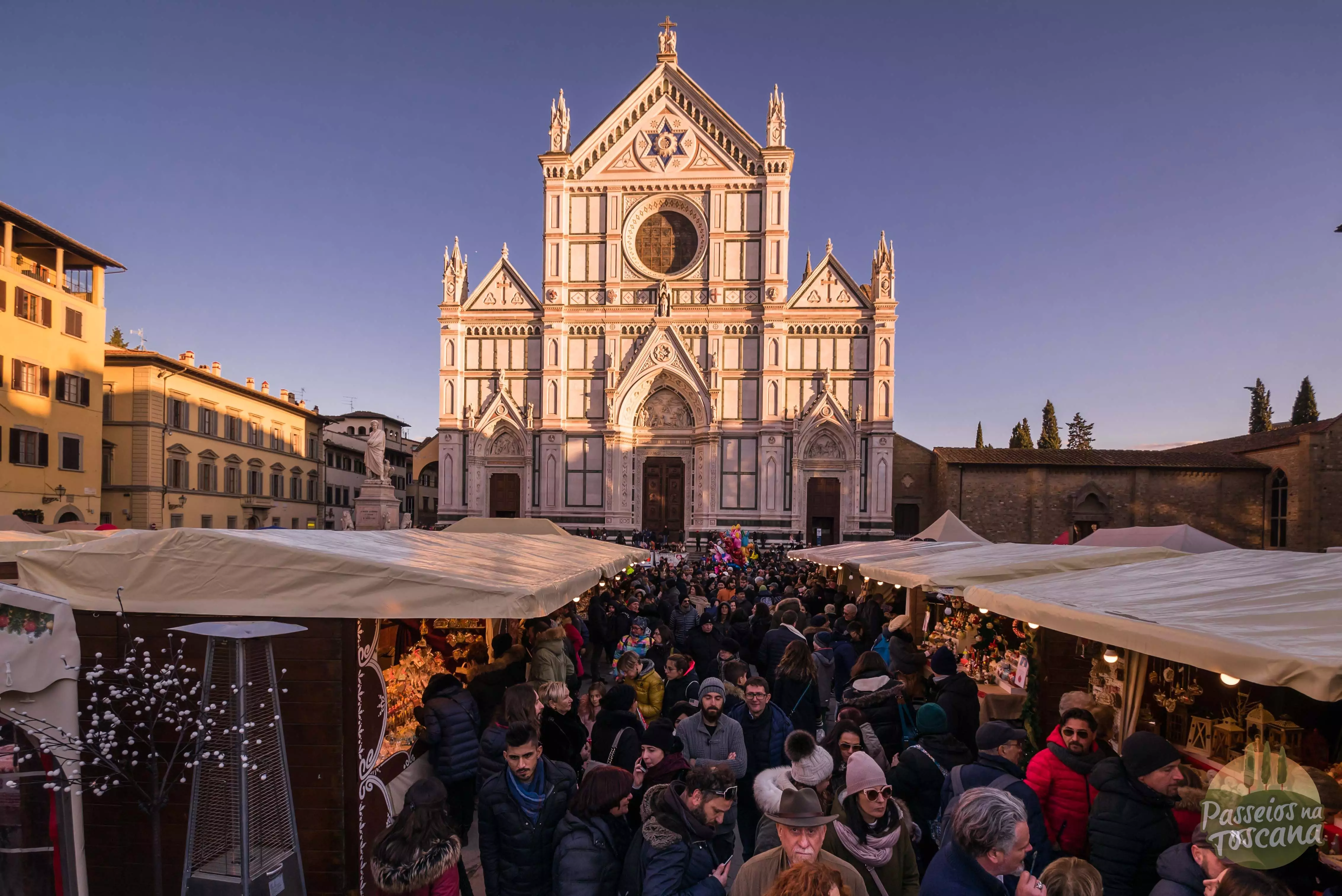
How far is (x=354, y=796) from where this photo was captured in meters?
4.68

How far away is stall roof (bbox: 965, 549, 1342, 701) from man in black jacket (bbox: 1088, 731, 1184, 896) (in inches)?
21.4

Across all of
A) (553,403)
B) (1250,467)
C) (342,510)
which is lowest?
(342,510)

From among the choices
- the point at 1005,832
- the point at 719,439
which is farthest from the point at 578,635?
the point at 719,439

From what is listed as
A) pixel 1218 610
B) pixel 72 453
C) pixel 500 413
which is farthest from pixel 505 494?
pixel 1218 610

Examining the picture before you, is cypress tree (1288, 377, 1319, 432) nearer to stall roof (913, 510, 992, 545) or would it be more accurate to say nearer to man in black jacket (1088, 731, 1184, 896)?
stall roof (913, 510, 992, 545)

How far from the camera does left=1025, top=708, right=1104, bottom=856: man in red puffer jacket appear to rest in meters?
4.17

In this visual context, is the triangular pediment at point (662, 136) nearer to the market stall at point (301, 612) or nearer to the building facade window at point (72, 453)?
the building facade window at point (72, 453)

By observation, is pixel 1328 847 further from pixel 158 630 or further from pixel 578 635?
pixel 578 635

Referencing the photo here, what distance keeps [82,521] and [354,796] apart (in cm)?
2842

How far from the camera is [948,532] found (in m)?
18.0

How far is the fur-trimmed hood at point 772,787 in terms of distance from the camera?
3408mm

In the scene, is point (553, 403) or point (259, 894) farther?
point (553, 403)

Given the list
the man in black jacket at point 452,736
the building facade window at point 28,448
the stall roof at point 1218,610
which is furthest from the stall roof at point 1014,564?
the building facade window at point 28,448

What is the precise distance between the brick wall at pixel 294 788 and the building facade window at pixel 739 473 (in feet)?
95.2
